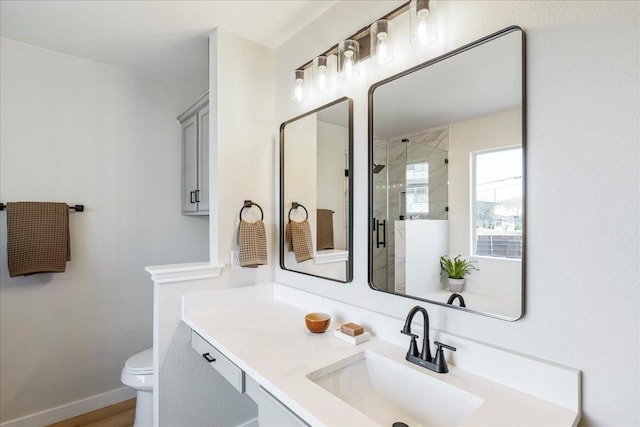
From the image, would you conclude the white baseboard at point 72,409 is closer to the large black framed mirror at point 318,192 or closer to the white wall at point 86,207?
the white wall at point 86,207

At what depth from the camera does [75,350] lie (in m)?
2.24

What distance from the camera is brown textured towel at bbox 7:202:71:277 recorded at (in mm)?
1973

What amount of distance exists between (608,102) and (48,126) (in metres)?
2.89

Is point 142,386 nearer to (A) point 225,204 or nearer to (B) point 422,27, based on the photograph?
(A) point 225,204

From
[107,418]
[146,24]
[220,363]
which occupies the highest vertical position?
[146,24]

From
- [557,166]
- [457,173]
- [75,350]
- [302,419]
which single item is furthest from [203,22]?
[75,350]

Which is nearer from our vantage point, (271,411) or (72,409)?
(271,411)

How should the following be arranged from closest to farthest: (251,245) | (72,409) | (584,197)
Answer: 1. (584,197)
2. (251,245)
3. (72,409)

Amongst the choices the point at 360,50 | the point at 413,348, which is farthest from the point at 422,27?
the point at 413,348

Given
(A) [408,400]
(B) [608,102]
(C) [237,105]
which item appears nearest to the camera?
(B) [608,102]

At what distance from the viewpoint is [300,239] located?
75.1 inches

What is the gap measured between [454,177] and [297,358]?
2.89ft

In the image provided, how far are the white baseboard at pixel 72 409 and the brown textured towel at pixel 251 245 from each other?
1529mm

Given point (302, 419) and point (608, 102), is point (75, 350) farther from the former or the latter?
point (608, 102)
